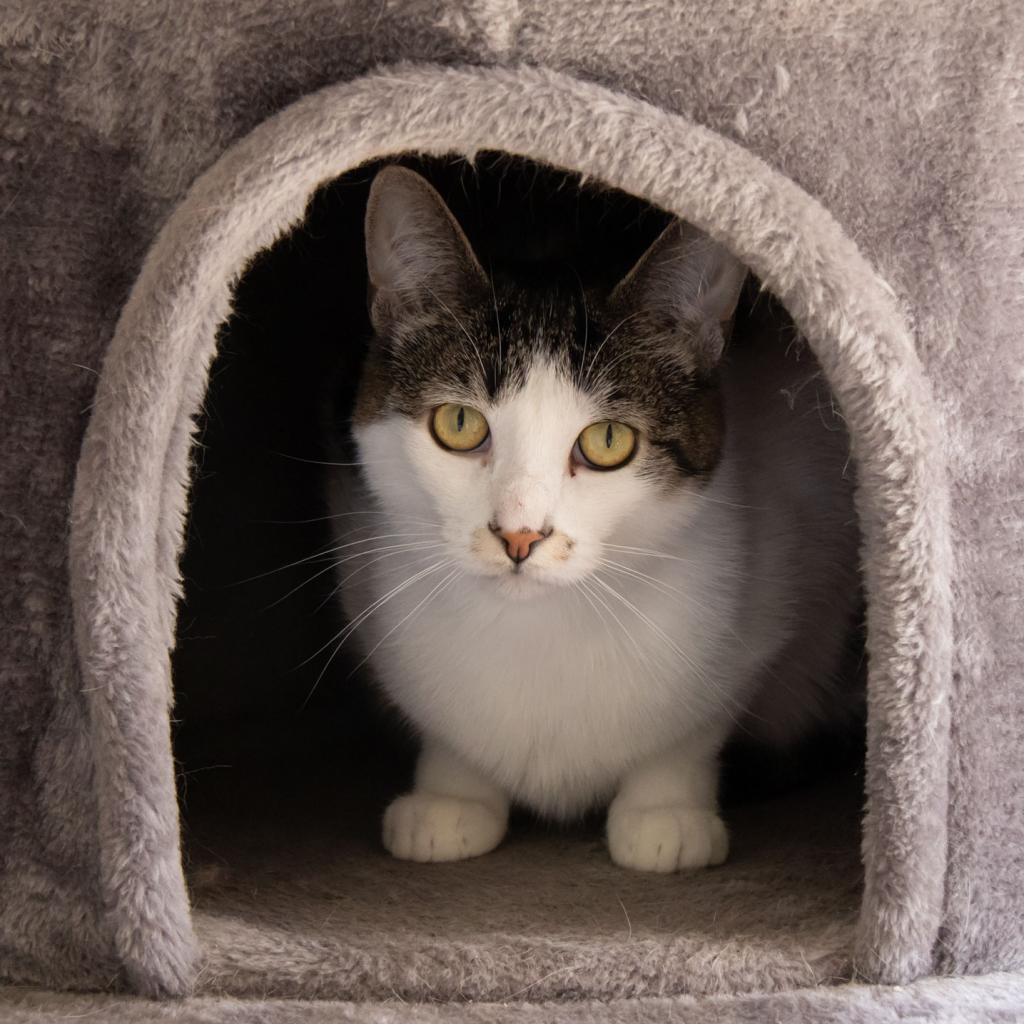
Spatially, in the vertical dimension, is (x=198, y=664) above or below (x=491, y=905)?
above

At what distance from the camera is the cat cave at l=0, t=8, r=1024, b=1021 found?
49.1 inches

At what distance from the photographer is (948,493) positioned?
4.31 feet

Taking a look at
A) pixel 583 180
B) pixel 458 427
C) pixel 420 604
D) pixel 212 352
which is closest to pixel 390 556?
pixel 420 604

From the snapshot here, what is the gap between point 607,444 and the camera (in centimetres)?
151

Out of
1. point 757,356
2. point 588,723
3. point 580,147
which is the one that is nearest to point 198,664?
point 588,723

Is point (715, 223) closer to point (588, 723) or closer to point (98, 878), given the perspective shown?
point (588, 723)

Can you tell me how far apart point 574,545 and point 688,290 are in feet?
1.36

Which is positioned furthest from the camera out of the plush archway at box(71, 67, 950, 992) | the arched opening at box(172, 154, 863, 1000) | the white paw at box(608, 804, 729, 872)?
the white paw at box(608, 804, 729, 872)

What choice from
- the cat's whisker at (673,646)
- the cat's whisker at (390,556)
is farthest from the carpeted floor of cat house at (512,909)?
the cat's whisker at (390,556)

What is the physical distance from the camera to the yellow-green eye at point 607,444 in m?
1.50

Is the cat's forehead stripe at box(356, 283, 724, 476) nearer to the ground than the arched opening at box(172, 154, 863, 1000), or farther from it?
farther from it

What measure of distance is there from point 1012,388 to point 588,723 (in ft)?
2.27

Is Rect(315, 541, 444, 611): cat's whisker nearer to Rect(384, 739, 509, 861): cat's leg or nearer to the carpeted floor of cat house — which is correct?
Rect(384, 739, 509, 861): cat's leg

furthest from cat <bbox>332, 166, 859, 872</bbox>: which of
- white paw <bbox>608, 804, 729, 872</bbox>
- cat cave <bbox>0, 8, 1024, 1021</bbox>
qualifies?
cat cave <bbox>0, 8, 1024, 1021</bbox>
